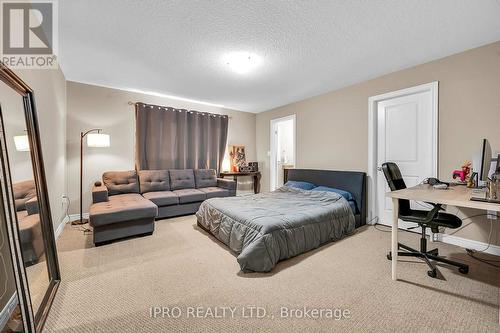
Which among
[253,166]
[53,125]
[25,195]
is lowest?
[25,195]

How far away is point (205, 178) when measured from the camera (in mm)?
4785

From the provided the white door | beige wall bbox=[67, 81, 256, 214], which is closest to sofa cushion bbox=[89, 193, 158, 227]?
beige wall bbox=[67, 81, 256, 214]

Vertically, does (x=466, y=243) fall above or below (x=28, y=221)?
below

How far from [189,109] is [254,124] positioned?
1981mm

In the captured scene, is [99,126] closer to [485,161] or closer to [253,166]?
[253,166]

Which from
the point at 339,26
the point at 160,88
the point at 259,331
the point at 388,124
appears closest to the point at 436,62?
the point at 388,124

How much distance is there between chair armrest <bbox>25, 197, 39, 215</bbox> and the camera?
1.60m

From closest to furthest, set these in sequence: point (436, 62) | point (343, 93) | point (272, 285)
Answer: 1. point (272, 285)
2. point (436, 62)
3. point (343, 93)

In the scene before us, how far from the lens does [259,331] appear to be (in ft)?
4.48

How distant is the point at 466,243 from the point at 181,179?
15.2ft

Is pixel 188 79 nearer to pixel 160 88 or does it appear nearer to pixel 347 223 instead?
pixel 160 88

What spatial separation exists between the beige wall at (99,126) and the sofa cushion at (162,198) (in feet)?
3.17

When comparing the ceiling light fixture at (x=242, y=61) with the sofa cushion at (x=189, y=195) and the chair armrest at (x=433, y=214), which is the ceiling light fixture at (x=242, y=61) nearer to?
the sofa cushion at (x=189, y=195)

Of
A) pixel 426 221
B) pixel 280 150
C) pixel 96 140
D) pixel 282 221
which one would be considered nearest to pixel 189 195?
pixel 96 140
